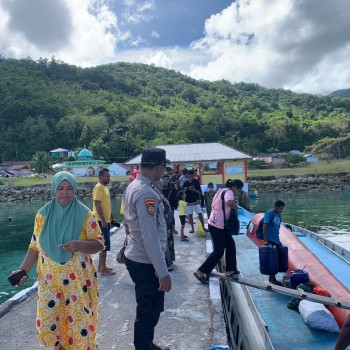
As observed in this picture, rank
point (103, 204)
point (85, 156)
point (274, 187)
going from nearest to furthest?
point (103, 204), point (274, 187), point (85, 156)

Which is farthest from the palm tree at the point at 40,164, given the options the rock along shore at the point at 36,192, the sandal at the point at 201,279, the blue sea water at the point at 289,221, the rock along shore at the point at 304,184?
the sandal at the point at 201,279

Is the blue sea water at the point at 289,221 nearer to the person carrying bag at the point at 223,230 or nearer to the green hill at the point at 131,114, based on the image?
the person carrying bag at the point at 223,230

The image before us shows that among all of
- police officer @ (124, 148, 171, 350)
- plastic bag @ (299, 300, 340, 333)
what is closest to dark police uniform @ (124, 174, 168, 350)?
police officer @ (124, 148, 171, 350)

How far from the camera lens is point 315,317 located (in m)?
4.50

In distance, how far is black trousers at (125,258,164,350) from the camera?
3.33 m

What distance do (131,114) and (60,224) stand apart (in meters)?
102

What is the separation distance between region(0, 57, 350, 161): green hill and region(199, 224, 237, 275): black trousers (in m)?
65.4

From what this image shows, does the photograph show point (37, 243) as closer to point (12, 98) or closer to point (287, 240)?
point (287, 240)

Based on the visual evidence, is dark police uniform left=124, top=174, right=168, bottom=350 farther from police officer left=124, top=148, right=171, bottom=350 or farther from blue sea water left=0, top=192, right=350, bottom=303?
blue sea water left=0, top=192, right=350, bottom=303

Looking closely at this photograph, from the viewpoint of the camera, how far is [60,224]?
10.0ft

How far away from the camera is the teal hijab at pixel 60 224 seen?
3016 mm

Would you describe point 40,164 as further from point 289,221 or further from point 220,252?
point 220,252

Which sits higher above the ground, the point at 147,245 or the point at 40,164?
the point at 40,164

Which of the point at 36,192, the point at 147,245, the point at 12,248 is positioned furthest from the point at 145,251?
the point at 36,192
